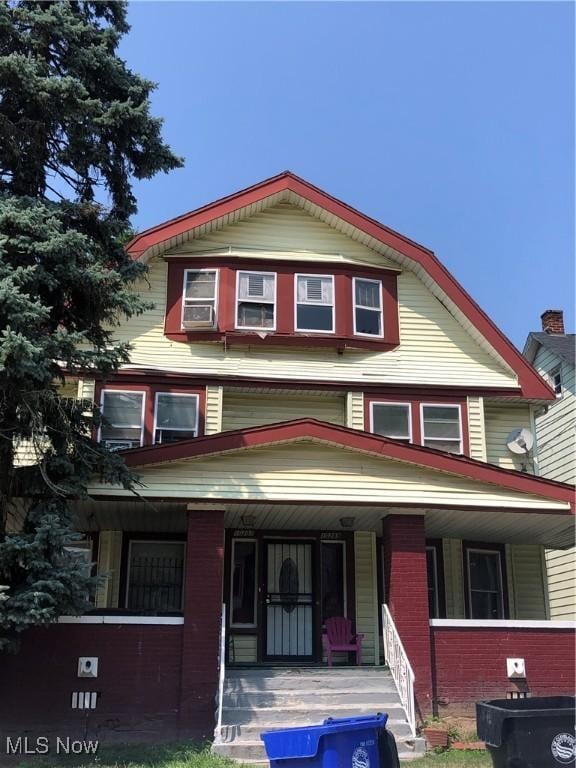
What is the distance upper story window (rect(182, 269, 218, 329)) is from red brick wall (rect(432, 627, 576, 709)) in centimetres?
719

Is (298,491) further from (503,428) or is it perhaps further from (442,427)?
(503,428)

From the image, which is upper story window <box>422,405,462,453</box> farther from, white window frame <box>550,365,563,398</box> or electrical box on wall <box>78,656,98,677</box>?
electrical box on wall <box>78,656,98,677</box>

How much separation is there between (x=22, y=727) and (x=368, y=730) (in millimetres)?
5324

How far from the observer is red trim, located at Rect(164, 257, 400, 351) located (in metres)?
15.7

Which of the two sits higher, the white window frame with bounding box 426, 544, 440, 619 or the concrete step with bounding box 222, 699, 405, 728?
the white window frame with bounding box 426, 544, 440, 619

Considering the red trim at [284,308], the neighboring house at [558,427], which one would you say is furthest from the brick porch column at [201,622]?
the neighboring house at [558,427]

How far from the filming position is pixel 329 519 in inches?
544

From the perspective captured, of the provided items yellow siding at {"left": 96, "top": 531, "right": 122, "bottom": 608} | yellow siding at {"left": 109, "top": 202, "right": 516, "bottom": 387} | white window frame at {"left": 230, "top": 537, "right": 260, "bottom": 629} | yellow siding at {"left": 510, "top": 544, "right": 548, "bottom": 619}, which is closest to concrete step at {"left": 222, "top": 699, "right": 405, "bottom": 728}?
white window frame at {"left": 230, "top": 537, "right": 260, "bottom": 629}

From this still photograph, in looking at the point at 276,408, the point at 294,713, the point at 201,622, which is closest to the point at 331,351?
the point at 276,408

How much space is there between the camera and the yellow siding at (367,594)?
1445 cm

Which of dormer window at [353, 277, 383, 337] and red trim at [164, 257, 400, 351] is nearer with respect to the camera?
red trim at [164, 257, 400, 351]

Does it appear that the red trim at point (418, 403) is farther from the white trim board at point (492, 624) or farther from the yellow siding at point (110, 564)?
the yellow siding at point (110, 564)

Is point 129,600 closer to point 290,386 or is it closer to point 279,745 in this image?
point 290,386

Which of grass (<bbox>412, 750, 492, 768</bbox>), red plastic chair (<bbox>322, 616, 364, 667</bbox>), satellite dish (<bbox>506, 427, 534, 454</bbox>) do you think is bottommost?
grass (<bbox>412, 750, 492, 768</bbox>)
